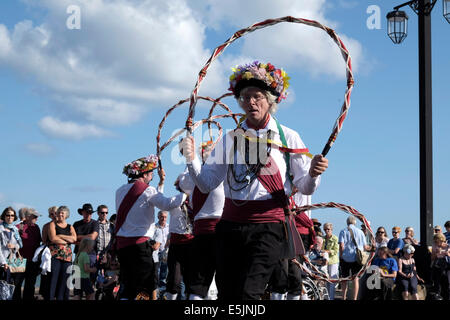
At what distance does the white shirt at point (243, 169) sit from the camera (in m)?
4.71

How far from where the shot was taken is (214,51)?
5027mm

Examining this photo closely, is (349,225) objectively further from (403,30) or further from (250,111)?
(250,111)

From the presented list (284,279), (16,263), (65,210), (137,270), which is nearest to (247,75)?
(284,279)

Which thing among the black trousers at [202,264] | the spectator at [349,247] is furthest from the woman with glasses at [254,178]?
the spectator at [349,247]

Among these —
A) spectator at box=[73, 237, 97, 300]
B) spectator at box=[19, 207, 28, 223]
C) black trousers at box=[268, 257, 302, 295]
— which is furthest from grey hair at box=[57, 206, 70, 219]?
black trousers at box=[268, 257, 302, 295]

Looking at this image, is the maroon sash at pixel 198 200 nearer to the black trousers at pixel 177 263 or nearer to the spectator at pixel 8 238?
the black trousers at pixel 177 263

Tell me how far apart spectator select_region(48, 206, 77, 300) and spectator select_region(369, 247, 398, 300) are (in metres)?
5.89

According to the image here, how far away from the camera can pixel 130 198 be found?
7738 millimetres

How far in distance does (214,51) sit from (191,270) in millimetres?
3255

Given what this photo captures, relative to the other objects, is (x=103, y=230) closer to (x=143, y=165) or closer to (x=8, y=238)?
(x=8, y=238)

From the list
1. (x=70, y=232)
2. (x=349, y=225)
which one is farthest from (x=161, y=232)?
(x=349, y=225)

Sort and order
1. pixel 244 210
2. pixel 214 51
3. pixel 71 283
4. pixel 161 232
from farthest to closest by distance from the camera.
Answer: pixel 161 232
pixel 71 283
pixel 214 51
pixel 244 210
